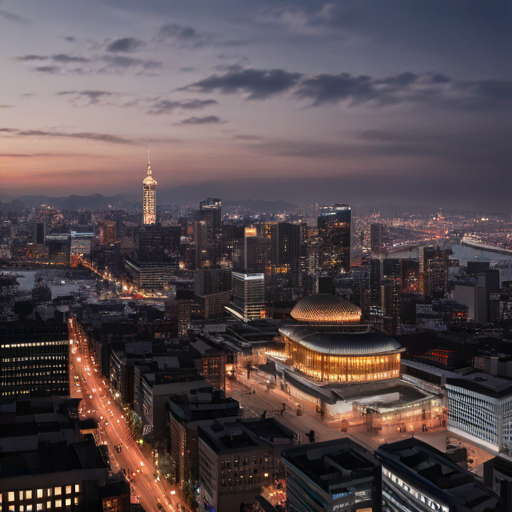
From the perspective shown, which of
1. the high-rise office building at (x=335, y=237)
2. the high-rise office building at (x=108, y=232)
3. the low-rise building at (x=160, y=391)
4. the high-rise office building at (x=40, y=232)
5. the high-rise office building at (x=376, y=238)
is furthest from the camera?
the high-rise office building at (x=108, y=232)

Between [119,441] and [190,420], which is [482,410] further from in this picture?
[119,441]

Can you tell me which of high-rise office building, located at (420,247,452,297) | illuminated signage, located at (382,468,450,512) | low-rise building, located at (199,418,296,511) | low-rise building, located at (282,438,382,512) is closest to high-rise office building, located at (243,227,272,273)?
high-rise office building, located at (420,247,452,297)

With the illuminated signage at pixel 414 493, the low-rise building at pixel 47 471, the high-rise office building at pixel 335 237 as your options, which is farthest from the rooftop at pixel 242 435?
the high-rise office building at pixel 335 237

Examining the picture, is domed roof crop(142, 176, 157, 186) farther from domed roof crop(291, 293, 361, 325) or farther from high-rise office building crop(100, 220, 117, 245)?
domed roof crop(291, 293, 361, 325)

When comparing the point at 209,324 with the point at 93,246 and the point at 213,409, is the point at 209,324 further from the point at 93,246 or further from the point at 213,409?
the point at 93,246

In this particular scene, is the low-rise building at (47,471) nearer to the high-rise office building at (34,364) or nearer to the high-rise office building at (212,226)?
the high-rise office building at (34,364)
